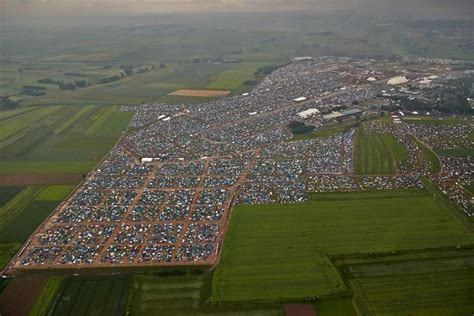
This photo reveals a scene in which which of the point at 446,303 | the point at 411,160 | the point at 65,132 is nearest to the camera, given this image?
the point at 446,303

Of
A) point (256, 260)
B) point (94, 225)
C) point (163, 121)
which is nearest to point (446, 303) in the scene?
point (256, 260)

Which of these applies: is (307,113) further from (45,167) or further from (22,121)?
(22,121)

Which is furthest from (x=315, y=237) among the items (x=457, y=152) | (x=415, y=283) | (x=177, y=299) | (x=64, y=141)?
(x=64, y=141)

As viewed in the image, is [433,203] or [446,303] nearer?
[446,303]

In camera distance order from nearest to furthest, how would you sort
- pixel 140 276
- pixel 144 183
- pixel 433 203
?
pixel 140 276, pixel 433 203, pixel 144 183

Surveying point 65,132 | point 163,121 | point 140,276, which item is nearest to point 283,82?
point 163,121

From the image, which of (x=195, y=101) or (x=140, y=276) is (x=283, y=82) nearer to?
(x=195, y=101)

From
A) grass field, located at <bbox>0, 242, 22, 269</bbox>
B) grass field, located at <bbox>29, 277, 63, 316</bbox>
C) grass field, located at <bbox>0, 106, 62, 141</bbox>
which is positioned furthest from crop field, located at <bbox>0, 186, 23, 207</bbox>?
grass field, located at <bbox>0, 106, 62, 141</bbox>

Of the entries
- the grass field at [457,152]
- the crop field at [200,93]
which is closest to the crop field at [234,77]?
the crop field at [200,93]
